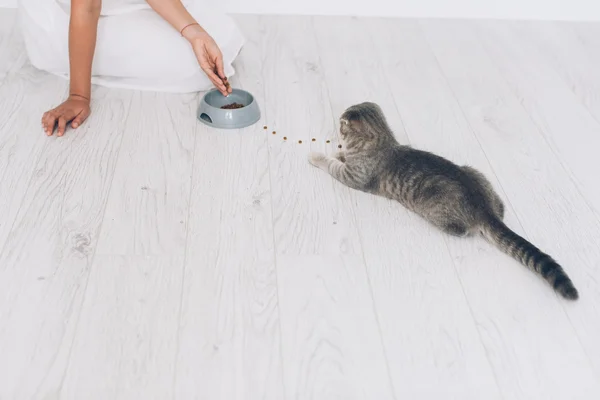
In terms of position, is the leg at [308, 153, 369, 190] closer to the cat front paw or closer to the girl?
the cat front paw

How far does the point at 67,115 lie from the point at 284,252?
2.60 feet

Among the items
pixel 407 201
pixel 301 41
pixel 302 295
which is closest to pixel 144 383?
pixel 302 295

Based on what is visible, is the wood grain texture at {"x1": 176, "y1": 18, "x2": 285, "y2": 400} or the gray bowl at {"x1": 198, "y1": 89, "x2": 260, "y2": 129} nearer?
the wood grain texture at {"x1": 176, "y1": 18, "x2": 285, "y2": 400}

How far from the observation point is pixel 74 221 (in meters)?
1.75

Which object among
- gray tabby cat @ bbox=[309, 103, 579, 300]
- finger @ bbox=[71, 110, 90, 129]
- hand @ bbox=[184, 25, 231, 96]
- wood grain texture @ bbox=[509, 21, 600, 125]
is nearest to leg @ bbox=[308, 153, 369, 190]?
gray tabby cat @ bbox=[309, 103, 579, 300]

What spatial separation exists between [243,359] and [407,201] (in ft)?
1.98

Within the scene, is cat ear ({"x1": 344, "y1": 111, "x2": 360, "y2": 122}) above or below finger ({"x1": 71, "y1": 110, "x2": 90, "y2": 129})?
above

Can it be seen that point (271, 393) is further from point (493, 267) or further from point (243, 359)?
point (493, 267)

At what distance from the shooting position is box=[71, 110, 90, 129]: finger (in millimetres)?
2096

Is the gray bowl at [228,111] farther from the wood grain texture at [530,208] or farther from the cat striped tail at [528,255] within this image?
the cat striped tail at [528,255]

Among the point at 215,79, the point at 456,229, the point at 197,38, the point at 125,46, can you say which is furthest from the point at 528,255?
the point at 125,46

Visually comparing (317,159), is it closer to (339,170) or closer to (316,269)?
(339,170)

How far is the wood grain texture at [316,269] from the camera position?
4.61ft

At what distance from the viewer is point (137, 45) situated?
2301mm
